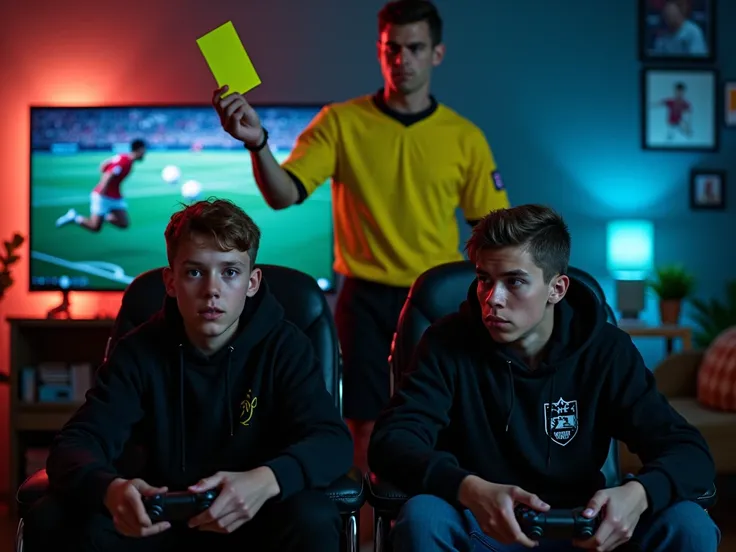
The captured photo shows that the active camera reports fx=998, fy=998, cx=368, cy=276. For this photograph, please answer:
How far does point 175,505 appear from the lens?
1.64 meters

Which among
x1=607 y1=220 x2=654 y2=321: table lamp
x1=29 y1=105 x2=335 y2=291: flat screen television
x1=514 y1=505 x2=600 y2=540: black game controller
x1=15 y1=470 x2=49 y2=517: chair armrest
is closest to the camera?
x1=514 y1=505 x2=600 y2=540: black game controller

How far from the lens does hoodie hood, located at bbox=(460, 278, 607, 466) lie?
1974 millimetres

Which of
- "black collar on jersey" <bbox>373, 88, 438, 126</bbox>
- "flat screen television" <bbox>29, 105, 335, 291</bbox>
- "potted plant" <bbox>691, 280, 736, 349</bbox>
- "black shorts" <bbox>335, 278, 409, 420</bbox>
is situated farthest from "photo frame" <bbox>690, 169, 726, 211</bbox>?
"black shorts" <bbox>335, 278, 409, 420</bbox>

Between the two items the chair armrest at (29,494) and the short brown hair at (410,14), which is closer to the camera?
the chair armrest at (29,494)

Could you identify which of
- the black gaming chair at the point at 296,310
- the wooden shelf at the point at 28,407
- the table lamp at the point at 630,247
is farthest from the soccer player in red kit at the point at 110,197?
the black gaming chair at the point at 296,310

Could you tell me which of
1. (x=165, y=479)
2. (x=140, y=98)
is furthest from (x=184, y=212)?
(x=140, y=98)

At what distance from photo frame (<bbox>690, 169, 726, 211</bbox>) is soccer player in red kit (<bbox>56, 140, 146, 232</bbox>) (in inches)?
103

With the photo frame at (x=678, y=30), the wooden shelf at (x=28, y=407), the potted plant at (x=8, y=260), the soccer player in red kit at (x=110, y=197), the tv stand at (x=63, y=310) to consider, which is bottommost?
the wooden shelf at (x=28, y=407)

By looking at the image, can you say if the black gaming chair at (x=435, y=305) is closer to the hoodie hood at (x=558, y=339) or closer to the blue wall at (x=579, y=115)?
the hoodie hood at (x=558, y=339)

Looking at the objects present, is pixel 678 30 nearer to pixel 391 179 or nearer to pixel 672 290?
pixel 672 290

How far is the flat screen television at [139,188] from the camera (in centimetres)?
456

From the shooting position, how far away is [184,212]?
2.06 metres

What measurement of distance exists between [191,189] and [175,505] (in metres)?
3.08

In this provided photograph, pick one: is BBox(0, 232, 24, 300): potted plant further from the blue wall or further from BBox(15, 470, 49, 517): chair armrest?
BBox(15, 470, 49, 517): chair armrest
